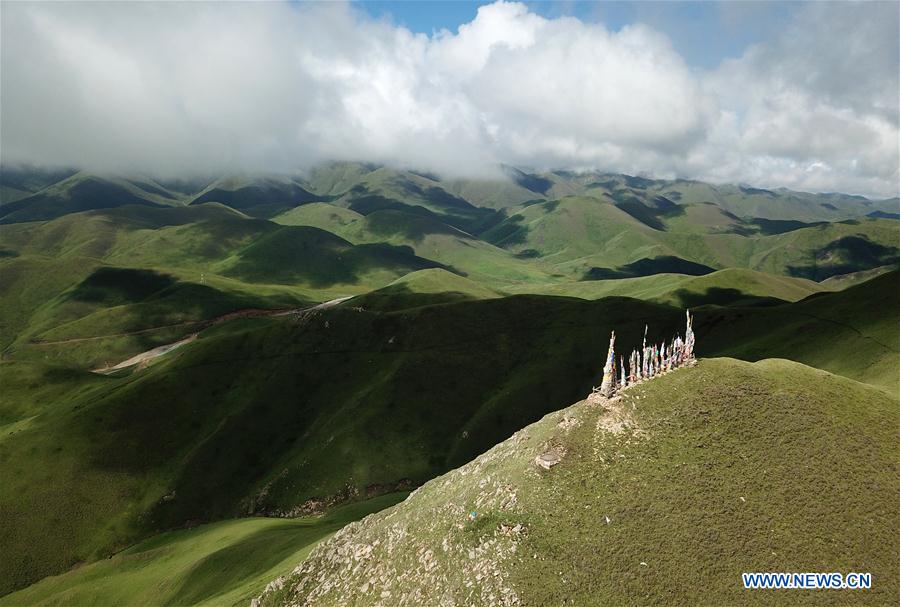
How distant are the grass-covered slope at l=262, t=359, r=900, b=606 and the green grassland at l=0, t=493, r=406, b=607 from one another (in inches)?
808

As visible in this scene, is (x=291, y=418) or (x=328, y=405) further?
(x=328, y=405)

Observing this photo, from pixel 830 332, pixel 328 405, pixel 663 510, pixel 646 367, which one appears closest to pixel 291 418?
pixel 328 405

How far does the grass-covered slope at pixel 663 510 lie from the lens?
35219 mm

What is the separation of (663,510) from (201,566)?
68555 millimetres

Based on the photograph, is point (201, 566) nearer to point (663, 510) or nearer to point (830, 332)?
point (663, 510)

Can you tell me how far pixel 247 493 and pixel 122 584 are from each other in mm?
28654

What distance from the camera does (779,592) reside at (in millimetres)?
33719

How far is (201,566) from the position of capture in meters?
72.0

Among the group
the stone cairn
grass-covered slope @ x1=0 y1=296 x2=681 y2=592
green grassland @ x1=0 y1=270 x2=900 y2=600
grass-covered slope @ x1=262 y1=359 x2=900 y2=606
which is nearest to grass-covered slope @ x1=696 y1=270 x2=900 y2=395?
green grassland @ x1=0 y1=270 x2=900 y2=600

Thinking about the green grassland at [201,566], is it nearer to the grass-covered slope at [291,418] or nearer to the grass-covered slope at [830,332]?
the grass-covered slope at [291,418]

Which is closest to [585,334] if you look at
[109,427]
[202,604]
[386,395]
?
A: [386,395]

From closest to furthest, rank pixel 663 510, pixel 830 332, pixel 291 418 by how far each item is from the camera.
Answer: pixel 663 510
pixel 830 332
pixel 291 418

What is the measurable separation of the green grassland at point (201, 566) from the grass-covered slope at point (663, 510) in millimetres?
20514

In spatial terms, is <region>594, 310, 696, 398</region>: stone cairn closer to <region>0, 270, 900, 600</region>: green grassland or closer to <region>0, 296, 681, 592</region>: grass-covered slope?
<region>0, 270, 900, 600</region>: green grassland
